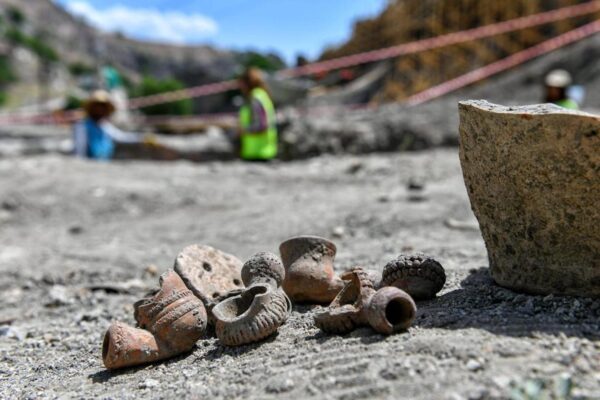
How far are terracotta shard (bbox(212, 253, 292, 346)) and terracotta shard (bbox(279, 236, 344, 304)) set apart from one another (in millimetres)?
145

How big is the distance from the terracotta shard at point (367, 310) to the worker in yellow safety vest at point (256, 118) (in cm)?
583

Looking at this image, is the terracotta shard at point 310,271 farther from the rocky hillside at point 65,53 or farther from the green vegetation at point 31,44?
the green vegetation at point 31,44

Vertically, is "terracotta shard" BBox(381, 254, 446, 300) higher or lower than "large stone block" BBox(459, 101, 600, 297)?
lower

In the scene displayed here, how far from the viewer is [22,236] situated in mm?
6109

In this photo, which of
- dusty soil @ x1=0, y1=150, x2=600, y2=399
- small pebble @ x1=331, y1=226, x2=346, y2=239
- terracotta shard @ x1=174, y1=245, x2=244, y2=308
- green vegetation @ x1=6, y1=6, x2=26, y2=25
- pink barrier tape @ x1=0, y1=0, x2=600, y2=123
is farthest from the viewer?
green vegetation @ x1=6, y1=6, x2=26, y2=25

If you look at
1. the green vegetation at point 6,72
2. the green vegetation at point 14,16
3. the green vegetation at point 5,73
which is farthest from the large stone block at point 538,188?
the green vegetation at point 14,16

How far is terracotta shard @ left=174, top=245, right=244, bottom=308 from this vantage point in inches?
110

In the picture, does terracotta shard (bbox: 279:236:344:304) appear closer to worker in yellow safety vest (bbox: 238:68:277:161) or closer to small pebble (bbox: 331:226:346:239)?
small pebble (bbox: 331:226:346:239)

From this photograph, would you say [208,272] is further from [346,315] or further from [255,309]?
[346,315]

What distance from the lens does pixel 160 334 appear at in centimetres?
252

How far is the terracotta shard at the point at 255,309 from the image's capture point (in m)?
2.41

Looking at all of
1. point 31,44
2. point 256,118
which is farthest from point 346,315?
point 31,44

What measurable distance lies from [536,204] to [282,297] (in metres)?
1.01

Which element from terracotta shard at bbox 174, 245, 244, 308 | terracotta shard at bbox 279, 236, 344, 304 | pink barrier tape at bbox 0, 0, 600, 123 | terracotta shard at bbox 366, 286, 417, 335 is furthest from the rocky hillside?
terracotta shard at bbox 366, 286, 417, 335
